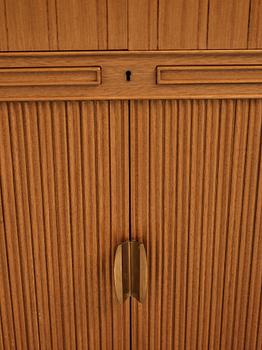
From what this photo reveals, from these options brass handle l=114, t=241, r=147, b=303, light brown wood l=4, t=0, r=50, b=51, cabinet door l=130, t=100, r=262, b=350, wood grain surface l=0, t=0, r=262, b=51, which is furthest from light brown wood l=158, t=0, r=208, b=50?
brass handle l=114, t=241, r=147, b=303

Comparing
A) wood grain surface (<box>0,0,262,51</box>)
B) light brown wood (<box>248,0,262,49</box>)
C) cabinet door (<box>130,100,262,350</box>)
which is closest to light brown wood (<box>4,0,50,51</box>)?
wood grain surface (<box>0,0,262,51</box>)

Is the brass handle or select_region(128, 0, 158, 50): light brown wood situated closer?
select_region(128, 0, 158, 50): light brown wood

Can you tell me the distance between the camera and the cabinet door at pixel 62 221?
88 cm

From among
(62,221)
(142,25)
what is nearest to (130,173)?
(62,221)

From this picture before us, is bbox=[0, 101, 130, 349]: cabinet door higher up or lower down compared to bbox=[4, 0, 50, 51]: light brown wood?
lower down

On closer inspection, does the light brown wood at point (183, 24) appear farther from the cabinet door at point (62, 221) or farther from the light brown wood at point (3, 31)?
the light brown wood at point (3, 31)

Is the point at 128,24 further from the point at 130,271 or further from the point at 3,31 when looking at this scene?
the point at 130,271

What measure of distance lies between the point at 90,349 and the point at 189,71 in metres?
0.63

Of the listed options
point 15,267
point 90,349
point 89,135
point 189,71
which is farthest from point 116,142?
point 90,349

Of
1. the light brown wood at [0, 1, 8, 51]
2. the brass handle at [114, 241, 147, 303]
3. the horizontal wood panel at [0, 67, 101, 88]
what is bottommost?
the brass handle at [114, 241, 147, 303]

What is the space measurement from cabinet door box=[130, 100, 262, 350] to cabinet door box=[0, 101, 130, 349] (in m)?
0.05

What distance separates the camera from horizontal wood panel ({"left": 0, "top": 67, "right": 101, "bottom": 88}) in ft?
2.75

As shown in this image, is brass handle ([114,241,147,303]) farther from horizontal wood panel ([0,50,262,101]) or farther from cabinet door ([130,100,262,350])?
horizontal wood panel ([0,50,262,101])

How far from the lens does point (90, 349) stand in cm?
99
